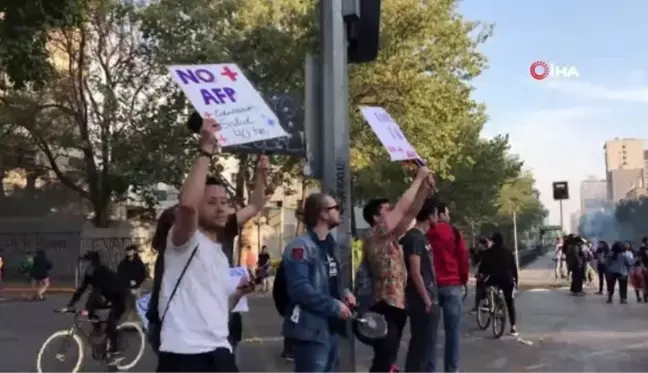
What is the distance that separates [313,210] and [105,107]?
99.9 feet

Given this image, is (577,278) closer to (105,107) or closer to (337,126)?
(105,107)

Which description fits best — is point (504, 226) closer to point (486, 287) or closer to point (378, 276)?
point (486, 287)

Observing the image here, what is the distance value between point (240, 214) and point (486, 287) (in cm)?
1050

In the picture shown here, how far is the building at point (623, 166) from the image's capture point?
176 meters

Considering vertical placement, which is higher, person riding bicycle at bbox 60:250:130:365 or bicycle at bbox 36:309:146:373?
person riding bicycle at bbox 60:250:130:365

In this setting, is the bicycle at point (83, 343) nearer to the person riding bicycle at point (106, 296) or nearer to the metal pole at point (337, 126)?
the person riding bicycle at point (106, 296)

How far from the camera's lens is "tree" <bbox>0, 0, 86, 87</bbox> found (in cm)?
1111

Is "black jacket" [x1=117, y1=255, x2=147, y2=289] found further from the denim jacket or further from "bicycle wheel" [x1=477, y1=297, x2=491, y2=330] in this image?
the denim jacket

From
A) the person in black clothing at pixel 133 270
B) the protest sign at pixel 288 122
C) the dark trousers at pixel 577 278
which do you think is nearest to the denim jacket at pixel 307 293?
the protest sign at pixel 288 122

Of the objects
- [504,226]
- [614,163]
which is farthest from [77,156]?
[614,163]

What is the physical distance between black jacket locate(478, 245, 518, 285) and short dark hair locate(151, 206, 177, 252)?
34.5 feet

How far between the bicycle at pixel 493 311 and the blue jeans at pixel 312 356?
914 centimetres

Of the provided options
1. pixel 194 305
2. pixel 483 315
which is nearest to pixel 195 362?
pixel 194 305

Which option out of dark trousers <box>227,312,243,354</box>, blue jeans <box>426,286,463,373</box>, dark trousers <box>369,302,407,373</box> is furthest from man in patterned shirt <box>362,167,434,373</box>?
dark trousers <box>227,312,243,354</box>
